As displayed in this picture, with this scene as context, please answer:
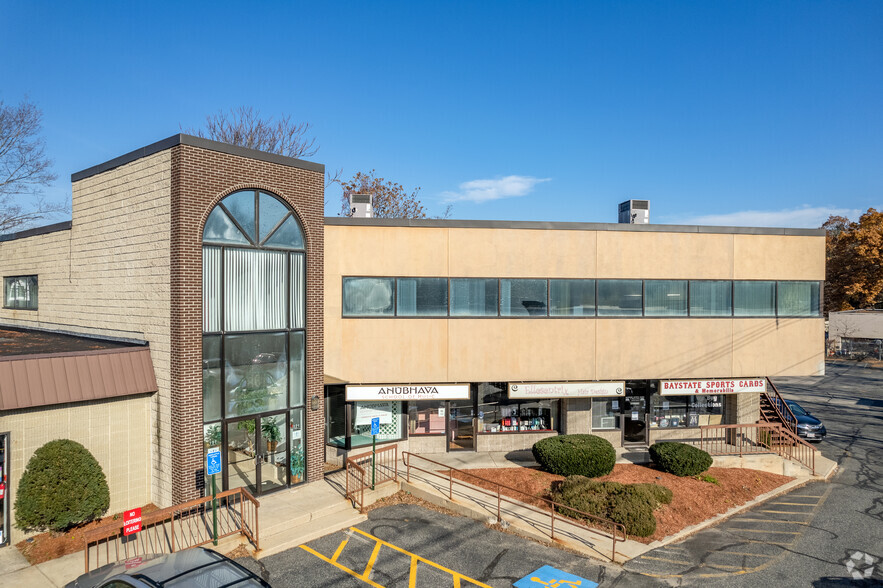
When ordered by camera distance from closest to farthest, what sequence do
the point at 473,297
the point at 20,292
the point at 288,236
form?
the point at 288,236, the point at 473,297, the point at 20,292

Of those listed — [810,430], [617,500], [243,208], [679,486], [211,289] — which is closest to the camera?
[617,500]

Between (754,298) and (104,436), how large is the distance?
2129cm

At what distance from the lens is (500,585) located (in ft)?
36.2

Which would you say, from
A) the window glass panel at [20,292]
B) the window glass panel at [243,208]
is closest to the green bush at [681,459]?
the window glass panel at [243,208]

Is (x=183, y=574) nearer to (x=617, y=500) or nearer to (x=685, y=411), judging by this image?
(x=617, y=500)

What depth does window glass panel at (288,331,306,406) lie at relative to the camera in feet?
52.5

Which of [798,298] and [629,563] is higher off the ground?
[798,298]

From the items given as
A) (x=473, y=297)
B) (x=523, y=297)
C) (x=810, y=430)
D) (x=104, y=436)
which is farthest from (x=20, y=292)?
(x=810, y=430)

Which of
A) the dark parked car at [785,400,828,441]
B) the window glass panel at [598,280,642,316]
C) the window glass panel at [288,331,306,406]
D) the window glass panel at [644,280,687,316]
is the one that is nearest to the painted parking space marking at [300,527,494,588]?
the window glass panel at [288,331,306,406]

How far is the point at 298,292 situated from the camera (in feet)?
53.3

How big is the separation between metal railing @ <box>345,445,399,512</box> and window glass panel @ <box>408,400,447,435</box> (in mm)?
1411

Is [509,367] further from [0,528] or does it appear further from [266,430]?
[0,528]

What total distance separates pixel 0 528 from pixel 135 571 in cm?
637

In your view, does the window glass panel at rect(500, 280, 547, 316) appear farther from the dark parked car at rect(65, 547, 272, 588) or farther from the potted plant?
the dark parked car at rect(65, 547, 272, 588)
